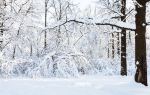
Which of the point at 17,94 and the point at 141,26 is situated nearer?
the point at 17,94

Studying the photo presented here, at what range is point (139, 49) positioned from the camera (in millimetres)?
12094

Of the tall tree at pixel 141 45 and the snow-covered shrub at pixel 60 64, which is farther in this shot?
the snow-covered shrub at pixel 60 64

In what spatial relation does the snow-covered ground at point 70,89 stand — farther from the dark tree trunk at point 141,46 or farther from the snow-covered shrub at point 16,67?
the snow-covered shrub at point 16,67

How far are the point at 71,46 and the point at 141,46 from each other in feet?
32.7

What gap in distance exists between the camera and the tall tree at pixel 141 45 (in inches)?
472

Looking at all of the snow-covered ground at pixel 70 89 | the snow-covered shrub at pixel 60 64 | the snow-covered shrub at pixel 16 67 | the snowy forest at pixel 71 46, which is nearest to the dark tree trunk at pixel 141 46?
the snowy forest at pixel 71 46

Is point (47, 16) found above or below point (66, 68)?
above

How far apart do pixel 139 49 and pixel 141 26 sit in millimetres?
815

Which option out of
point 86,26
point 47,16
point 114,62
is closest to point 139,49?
point 86,26

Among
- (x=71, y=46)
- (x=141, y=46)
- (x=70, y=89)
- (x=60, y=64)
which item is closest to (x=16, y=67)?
(x=60, y=64)

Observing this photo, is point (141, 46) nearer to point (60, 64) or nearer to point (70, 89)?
point (70, 89)

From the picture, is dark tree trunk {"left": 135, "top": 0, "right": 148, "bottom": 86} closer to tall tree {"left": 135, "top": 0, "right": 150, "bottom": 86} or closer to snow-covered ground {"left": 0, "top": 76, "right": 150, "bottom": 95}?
tall tree {"left": 135, "top": 0, "right": 150, "bottom": 86}

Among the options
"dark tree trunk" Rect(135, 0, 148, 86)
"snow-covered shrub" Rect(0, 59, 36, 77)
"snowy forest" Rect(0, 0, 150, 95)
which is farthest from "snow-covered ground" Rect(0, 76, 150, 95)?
"snow-covered shrub" Rect(0, 59, 36, 77)

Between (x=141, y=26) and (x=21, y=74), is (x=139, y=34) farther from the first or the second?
(x=21, y=74)
